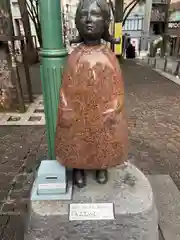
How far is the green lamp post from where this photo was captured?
1726 millimetres

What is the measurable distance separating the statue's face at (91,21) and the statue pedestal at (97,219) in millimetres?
1026

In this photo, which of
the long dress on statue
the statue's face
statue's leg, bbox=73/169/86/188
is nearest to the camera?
the statue's face

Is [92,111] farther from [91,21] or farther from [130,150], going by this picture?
[130,150]

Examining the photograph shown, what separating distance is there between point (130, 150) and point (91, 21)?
2.31 metres

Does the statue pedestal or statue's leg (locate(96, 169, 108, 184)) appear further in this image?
statue's leg (locate(96, 169, 108, 184))

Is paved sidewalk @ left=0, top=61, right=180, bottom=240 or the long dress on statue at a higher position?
the long dress on statue

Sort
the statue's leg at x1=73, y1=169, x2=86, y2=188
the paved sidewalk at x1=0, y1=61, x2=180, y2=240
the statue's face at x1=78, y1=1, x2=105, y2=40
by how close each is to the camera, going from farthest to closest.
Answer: the paved sidewalk at x1=0, y1=61, x2=180, y2=240 → the statue's leg at x1=73, y1=169, x2=86, y2=188 → the statue's face at x1=78, y1=1, x2=105, y2=40

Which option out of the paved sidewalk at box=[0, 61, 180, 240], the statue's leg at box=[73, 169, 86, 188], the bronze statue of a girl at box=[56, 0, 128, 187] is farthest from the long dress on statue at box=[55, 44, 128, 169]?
the paved sidewalk at box=[0, 61, 180, 240]

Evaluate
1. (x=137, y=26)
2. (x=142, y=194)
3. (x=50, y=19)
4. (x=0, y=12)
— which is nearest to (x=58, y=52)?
(x=50, y=19)

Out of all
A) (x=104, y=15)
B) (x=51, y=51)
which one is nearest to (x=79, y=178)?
(x=51, y=51)

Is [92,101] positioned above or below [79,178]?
above

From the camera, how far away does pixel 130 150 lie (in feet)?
11.1

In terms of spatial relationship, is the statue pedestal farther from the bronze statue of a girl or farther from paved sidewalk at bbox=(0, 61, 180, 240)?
paved sidewalk at bbox=(0, 61, 180, 240)

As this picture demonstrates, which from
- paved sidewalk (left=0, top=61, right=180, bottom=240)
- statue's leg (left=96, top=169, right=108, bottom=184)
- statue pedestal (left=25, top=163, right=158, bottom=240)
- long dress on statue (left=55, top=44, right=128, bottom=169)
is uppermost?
long dress on statue (left=55, top=44, right=128, bottom=169)
